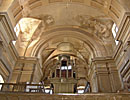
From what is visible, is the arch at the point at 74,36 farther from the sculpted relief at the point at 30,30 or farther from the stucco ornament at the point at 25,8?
the stucco ornament at the point at 25,8

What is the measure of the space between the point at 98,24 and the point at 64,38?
3721 millimetres

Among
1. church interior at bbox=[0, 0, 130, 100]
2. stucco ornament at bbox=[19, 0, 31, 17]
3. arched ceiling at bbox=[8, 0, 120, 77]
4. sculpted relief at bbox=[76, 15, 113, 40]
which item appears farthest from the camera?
sculpted relief at bbox=[76, 15, 113, 40]

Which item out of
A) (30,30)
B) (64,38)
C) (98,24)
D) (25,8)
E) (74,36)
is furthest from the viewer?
(64,38)

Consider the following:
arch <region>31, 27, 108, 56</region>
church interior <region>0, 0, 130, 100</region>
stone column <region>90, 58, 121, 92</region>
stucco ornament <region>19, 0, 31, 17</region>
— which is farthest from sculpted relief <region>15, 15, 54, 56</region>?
stone column <region>90, 58, 121, 92</region>

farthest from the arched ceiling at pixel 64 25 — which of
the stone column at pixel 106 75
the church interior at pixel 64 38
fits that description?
the stone column at pixel 106 75

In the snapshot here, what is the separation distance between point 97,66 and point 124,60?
285cm

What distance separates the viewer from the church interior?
985 cm

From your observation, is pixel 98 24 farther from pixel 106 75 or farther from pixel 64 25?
pixel 106 75

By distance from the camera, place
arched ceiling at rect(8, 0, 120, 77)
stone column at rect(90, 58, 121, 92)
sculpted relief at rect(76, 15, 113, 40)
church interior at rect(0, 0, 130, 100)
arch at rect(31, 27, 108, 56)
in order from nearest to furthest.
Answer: church interior at rect(0, 0, 130, 100)
stone column at rect(90, 58, 121, 92)
arched ceiling at rect(8, 0, 120, 77)
sculpted relief at rect(76, 15, 113, 40)
arch at rect(31, 27, 108, 56)

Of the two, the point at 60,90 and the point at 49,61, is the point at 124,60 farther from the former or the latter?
the point at 49,61

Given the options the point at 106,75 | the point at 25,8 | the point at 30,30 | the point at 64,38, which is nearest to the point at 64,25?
the point at 64,38

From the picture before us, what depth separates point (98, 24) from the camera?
540 inches

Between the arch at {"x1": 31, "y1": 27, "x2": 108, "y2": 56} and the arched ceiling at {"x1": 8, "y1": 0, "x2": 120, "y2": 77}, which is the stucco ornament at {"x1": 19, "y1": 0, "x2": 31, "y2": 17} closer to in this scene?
the arched ceiling at {"x1": 8, "y1": 0, "x2": 120, "y2": 77}

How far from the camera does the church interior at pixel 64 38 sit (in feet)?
32.3
